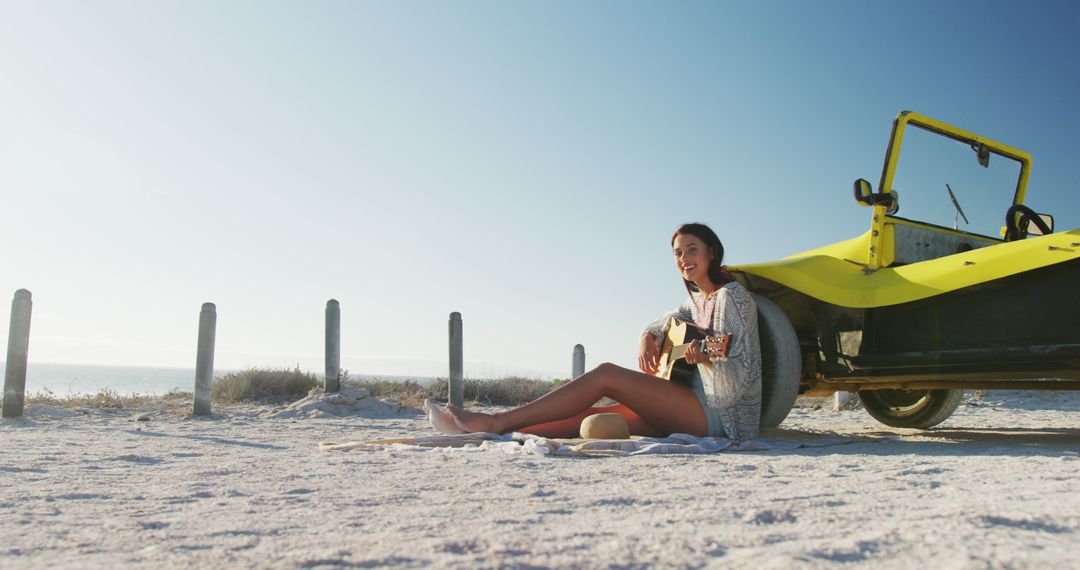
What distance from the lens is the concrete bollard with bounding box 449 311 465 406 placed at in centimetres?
1087

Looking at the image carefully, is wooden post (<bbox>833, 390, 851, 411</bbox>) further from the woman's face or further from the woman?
the woman's face

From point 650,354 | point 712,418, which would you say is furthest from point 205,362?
point 712,418

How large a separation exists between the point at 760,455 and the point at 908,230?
2.11 meters

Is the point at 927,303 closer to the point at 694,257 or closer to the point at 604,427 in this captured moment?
the point at 694,257

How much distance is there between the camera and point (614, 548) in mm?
1649

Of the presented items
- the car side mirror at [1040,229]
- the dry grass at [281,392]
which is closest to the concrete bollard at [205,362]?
the dry grass at [281,392]

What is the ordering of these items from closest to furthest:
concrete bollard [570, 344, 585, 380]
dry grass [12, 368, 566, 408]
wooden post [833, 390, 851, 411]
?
1. wooden post [833, 390, 851, 411]
2. dry grass [12, 368, 566, 408]
3. concrete bollard [570, 344, 585, 380]

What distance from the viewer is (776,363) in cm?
425

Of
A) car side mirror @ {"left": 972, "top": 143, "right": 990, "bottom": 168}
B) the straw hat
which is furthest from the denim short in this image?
car side mirror @ {"left": 972, "top": 143, "right": 990, "bottom": 168}

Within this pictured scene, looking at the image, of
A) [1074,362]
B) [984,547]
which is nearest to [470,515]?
[984,547]

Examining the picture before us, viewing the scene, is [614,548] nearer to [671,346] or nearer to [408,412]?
[671,346]

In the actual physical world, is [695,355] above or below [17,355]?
below

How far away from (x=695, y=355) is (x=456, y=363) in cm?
728

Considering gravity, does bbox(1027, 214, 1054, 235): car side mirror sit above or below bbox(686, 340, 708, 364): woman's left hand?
above
